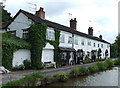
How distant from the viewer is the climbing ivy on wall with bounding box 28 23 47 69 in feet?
55.7

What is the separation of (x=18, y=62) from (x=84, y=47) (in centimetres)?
1733

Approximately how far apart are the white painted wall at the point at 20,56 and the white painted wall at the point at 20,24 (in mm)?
3240

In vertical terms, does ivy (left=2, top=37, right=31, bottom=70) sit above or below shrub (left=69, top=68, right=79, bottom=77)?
above

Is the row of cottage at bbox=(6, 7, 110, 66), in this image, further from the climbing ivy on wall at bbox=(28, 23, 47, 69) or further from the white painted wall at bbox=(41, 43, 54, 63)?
the climbing ivy on wall at bbox=(28, 23, 47, 69)

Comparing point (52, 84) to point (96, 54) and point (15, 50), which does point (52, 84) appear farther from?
point (96, 54)

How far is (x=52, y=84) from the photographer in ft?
32.9

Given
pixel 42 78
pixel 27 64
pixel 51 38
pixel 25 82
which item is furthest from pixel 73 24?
pixel 25 82

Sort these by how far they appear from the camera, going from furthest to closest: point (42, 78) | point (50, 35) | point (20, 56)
→ point (50, 35) → point (20, 56) → point (42, 78)

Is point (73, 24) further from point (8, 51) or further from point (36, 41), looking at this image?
point (8, 51)

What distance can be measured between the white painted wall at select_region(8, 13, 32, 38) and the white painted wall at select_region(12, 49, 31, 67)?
10.6 feet

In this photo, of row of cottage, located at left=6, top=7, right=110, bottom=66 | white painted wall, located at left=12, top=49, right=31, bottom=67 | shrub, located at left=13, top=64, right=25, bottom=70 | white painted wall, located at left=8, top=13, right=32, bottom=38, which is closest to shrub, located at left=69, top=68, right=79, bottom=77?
shrub, located at left=13, top=64, right=25, bottom=70

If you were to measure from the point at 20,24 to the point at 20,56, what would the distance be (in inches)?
208

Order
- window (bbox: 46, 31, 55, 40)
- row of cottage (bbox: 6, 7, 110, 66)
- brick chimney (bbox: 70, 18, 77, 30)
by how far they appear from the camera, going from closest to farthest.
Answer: row of cottage (bbox: 6, 7, 110, 66), window (bbox: 46, 31, 55, 40), brick chimney (bbox: 70, 18, 77, 30)

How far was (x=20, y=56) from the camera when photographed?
16000mm
